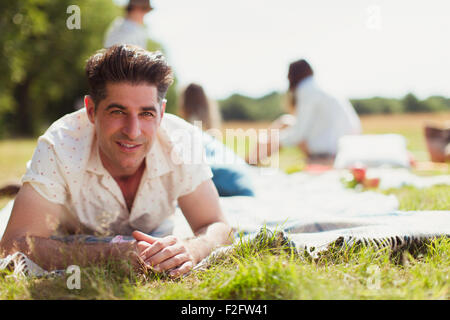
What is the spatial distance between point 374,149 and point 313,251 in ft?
15.2

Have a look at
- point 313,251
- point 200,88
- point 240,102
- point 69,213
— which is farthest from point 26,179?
point 240,102

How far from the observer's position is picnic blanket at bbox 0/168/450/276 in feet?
7.14

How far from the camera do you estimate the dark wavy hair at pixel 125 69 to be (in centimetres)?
240

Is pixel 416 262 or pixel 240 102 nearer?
pixel 416 262

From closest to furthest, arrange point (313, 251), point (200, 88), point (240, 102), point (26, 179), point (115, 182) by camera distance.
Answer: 1. point (313, 251)
2. point (26, 179)
3. point (115, 182)
4. point (200, 88)
5. point (240, 102)

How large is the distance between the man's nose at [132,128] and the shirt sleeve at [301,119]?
188 inches

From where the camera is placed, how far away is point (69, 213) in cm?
264

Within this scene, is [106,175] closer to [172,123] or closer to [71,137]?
[71,137]

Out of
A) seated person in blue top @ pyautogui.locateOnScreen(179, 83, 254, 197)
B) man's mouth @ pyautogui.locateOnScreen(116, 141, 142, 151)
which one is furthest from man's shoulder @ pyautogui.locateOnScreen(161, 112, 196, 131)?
seated person in blue top @ pyautogui.locateOnScreen(179, 83, 254, 197)

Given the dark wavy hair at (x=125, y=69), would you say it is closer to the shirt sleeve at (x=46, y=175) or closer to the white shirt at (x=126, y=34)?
the shirt sleeve at (x=46, y=175)

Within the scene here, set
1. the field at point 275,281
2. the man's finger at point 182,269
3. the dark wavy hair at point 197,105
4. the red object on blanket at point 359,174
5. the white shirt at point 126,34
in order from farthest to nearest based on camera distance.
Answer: the white shirt at point 126,34
the dark wavy hair at point 197,105
the red object on blanket at point 359,174
the man's finger at point 182,269
the field at point 275,281

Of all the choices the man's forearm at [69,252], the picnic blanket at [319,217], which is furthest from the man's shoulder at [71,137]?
the picnic blanket at [319,217]
